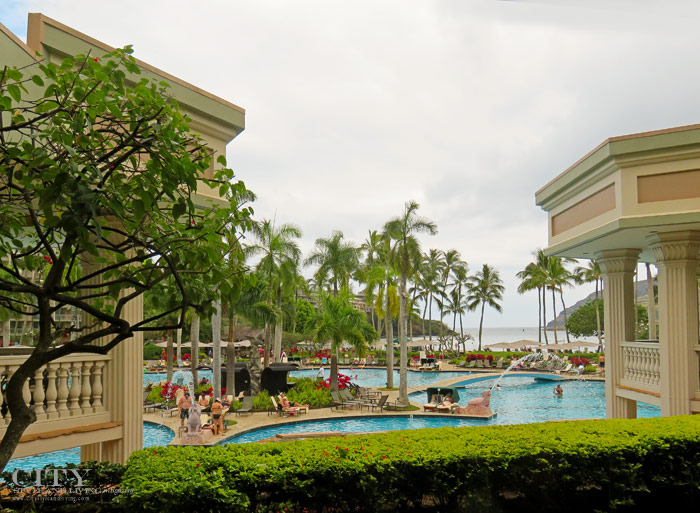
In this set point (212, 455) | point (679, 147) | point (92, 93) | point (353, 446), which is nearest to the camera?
point (92, 93)

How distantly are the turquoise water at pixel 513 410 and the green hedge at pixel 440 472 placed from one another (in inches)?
472

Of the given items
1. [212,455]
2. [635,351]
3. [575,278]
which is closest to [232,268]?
[212,455]

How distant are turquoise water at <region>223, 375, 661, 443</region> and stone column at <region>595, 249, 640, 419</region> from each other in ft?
29.9

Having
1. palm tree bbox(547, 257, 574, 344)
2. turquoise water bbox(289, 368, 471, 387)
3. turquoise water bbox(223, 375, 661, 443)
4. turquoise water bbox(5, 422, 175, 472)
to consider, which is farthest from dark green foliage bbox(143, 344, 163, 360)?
palm tree bbox(547, 257, 574, 344)

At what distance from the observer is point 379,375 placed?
138 ft

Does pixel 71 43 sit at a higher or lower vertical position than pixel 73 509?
higher

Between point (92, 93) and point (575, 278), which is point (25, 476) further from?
point (575, 278)

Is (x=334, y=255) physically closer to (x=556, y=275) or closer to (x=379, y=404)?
(x=379, y=404)

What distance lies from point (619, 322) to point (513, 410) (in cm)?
1387

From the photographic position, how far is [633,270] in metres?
11.9

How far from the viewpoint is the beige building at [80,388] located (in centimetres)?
637

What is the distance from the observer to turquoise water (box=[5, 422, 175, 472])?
15305mm

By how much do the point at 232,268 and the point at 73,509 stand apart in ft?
9.36

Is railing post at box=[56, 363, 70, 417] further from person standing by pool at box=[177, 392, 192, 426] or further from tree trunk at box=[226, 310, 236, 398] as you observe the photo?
tree trunk at box=[226, 310, 236, 398]
